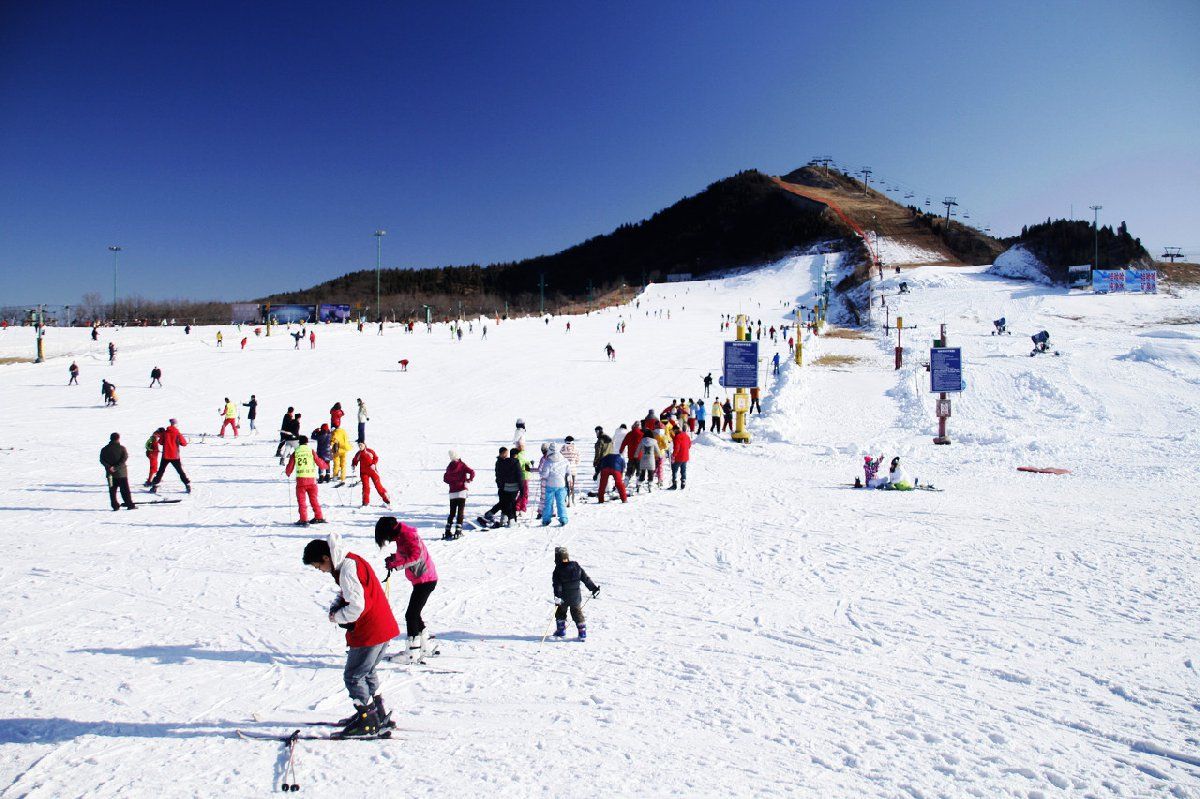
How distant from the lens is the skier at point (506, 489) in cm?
978

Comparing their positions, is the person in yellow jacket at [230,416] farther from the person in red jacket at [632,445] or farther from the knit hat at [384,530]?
the knit hat at [384,530]

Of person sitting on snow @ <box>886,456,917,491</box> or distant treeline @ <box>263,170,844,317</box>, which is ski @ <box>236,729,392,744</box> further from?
distant treeline @ <box>263,170,844,317</box>

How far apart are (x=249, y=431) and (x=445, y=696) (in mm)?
17314

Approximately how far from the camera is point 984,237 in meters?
128

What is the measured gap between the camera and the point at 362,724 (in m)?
4.45

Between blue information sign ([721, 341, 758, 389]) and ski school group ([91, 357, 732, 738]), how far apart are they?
163 cm

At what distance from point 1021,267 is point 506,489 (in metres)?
75.1

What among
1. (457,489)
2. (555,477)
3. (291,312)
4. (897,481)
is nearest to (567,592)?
(457,489)

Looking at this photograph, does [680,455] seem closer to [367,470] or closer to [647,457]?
[647,457]

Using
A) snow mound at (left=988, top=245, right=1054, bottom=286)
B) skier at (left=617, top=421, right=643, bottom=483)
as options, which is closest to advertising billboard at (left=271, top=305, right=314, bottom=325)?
skier at (left=617, top=421, right=643, bottom=483)

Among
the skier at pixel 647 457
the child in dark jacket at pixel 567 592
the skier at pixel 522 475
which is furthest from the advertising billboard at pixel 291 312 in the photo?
the child in dark jacket at pixel 567 592

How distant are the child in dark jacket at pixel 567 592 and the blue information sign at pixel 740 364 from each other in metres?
12.2

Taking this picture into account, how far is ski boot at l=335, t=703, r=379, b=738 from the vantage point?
4434 mm

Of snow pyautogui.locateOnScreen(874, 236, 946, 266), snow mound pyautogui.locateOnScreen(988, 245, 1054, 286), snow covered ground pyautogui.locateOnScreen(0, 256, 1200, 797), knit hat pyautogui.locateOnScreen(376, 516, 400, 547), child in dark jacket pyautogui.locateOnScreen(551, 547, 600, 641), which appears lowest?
snow covered ground pyautogui.locateOnScreen(0, 256, 1200, 797)
